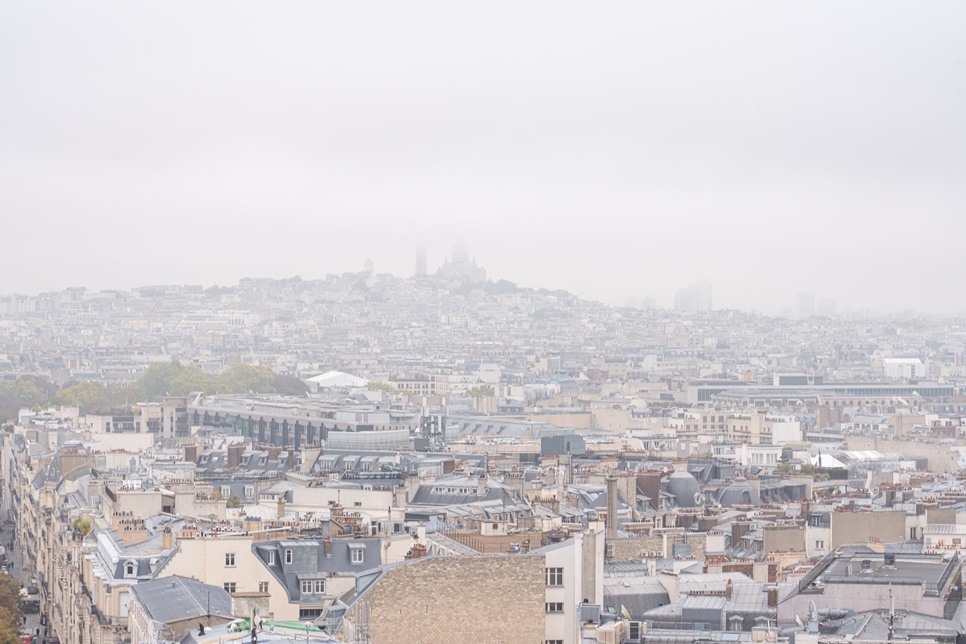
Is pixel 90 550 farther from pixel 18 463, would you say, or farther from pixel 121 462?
pixel 18 463

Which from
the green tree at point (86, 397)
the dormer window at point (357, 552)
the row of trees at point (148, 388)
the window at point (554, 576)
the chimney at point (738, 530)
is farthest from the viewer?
the row of trees at point (148, 388)

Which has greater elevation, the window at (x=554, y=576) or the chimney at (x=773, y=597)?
the window at (x=554, y=576)

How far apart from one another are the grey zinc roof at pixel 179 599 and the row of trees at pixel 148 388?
83.2 m

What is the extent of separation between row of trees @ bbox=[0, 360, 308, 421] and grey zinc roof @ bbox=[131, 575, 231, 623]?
3274 inches

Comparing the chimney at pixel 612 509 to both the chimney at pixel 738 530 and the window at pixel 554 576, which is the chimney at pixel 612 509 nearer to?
the chimney at pixel 738 530

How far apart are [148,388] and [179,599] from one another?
112203mm

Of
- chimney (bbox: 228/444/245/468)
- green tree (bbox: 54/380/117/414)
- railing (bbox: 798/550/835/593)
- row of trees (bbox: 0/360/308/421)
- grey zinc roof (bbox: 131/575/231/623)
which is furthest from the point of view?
row of trees (bbox: 0/360/308/421)

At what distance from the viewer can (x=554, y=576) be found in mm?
24250

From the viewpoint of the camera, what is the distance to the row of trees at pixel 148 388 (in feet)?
400

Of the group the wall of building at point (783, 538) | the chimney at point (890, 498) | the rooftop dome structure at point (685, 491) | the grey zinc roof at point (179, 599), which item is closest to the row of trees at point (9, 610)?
the grey zinc roof at point (179, 599)

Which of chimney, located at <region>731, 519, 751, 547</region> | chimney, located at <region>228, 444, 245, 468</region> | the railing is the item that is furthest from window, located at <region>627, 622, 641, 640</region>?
chimney, located at <region>228, 444, 245, 468</region>

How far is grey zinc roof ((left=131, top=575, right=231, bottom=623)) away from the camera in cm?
2589

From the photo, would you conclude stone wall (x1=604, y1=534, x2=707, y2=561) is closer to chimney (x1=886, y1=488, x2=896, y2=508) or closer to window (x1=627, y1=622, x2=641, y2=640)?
chimney (x1=886, y1=488, x2=896, y2=508)

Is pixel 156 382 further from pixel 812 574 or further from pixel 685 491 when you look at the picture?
pixel 812 574
